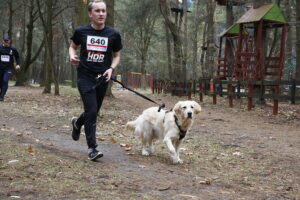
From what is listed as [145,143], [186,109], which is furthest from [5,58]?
[186,109]

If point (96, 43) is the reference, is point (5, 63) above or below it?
below

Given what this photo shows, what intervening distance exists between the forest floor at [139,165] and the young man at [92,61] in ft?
1.71

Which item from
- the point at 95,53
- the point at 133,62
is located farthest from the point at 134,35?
the point at 95,53


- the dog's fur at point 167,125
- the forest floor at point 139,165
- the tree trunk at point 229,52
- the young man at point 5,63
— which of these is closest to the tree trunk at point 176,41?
the tree trunk at point 229,52

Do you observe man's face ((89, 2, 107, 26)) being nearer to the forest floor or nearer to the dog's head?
the dog's head

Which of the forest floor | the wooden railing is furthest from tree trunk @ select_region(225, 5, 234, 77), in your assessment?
the forest floor

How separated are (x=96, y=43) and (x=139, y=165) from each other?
186 centimetres

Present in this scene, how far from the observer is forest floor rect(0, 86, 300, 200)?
13.5ft

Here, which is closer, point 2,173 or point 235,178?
point 2,173

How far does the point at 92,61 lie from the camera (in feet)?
18.3

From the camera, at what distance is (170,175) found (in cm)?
516

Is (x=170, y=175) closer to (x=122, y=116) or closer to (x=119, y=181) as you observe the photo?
→ (x=119, y=181)

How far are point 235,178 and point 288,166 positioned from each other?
1444 millimetres

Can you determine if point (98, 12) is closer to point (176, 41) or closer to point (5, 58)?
point (5, 58)
